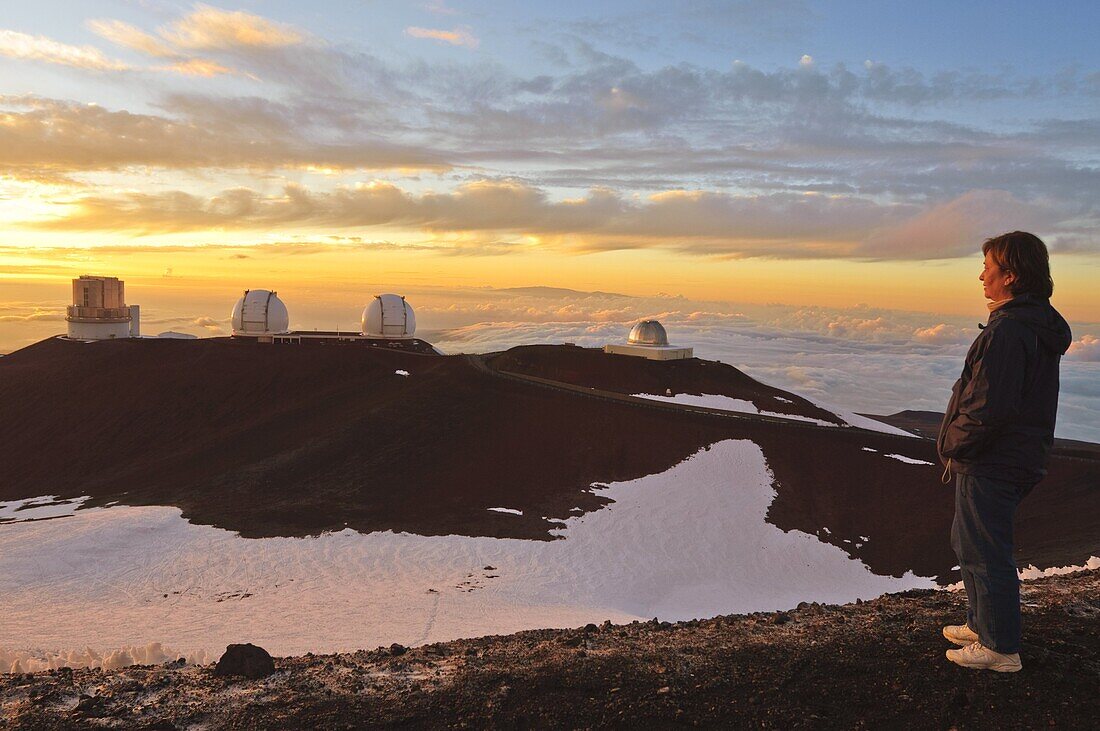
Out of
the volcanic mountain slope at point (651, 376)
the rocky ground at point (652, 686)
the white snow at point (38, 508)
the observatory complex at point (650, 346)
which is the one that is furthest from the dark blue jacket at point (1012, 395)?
the observatory complex at point (650, 346)

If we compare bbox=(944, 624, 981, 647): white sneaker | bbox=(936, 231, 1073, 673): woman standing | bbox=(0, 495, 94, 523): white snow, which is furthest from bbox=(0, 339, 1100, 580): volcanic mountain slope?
bbox=(936, 231, 1073, 673): woman standing

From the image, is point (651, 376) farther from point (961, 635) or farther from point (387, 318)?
point (961, 635)

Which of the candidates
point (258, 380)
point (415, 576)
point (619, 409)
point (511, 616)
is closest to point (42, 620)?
point (415, 576)

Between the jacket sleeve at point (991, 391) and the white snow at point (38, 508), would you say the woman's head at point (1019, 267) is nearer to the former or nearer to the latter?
the jacket sleeve at point (991, 391)

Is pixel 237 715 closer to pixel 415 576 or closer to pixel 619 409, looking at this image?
pixel 415 576

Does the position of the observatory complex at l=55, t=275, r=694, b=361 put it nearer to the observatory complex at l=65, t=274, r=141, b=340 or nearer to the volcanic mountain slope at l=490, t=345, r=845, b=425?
the observatory complex at l=65, t=274, r=141, b=340
